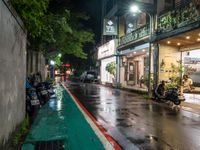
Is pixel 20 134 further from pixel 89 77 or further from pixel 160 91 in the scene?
pixel 89 77

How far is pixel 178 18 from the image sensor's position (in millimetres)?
15633

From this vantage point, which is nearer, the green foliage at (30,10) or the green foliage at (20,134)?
the green foliage at (20,134)

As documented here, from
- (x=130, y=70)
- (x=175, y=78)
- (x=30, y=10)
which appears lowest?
(x=175, y=78)

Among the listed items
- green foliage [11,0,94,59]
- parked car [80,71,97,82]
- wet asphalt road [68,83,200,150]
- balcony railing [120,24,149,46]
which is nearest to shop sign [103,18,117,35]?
balcony railing [120,24,149,46]

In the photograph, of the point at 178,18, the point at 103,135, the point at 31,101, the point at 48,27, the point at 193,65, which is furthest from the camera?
the point at 193,65

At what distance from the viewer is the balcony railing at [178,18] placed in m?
14.1

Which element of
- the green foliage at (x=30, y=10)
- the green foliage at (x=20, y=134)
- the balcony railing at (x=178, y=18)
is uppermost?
the balcony railing at (x=178, y=18)

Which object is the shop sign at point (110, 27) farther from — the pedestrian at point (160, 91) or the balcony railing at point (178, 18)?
the pedestrian at point (160, 91)

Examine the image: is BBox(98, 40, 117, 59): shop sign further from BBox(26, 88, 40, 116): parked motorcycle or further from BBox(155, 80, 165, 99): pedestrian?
BBox(26, 88, 40, 116): parked motorcycle

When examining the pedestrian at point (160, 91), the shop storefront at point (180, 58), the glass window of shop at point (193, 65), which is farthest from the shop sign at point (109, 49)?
the pedestrian at point (160, 91)

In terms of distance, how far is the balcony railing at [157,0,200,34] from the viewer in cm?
1406

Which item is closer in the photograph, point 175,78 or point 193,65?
point 175,78

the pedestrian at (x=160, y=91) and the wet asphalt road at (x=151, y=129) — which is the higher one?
the pedestrian at (x=160, y=91)

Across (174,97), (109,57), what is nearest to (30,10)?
(174,97)
